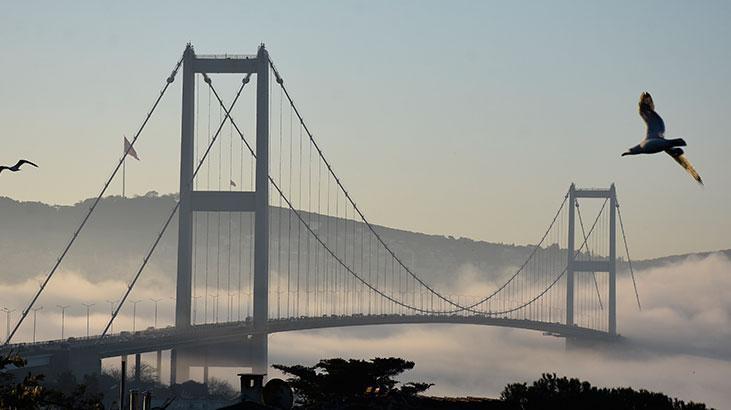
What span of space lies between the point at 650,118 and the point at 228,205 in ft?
359

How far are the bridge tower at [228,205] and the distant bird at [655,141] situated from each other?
4190 inches

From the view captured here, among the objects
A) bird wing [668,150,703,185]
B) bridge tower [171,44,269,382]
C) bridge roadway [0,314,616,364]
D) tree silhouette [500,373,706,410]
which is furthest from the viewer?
bridge tower [171,44,269,382]

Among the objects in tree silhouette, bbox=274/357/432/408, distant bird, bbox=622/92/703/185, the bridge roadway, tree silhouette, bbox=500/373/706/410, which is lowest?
tree silhouette, bbox=500/373/706/410

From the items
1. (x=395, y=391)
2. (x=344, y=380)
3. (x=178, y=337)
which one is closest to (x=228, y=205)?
(x=178, y=337)

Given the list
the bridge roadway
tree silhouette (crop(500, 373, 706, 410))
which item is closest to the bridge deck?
the bridge roadway

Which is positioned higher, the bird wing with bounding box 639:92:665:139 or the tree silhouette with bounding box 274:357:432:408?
the bird wing with bounding box 639:92:665:139

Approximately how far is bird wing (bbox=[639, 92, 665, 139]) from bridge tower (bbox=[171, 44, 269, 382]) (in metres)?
106

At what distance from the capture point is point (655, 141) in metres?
28.3

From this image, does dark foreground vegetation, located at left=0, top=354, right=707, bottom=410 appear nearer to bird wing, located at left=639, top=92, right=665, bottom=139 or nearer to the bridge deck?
bird wing, located at left=639, top=92, right=665, bottom=139

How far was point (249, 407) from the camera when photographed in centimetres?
4550

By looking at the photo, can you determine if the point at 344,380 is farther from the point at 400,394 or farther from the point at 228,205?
the point at 228,205

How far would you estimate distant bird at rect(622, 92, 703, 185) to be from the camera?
27.3m

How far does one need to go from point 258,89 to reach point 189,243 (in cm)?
1396

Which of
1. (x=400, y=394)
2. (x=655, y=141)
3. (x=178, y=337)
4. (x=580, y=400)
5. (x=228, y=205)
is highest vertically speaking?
(x=228, y=205)
